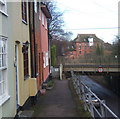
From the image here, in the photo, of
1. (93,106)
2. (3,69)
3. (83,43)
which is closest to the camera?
(3,69)

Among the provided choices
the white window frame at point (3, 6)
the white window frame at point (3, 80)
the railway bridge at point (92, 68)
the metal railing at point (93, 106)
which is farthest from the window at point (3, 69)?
the railway bridge at point (92, 68)

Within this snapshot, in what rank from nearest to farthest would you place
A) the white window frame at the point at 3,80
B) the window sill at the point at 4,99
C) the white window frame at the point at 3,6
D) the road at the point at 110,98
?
the window sill at the point at 4,99 < the white window frame at the point at 3,80 < the white window frame at the point at 3,6 < the road at the point at 110,98

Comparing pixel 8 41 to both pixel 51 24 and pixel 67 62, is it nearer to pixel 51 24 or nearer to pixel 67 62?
pixel 67 62

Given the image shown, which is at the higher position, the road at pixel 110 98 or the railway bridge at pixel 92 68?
the railway bridge at pixel 92 68

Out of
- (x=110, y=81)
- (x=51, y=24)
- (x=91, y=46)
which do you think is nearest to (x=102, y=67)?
(x=110, y=81)

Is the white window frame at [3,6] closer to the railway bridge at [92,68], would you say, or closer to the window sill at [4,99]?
the window sill at [4,99]

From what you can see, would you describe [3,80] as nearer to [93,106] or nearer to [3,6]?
[3,6]

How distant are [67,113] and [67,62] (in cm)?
2835

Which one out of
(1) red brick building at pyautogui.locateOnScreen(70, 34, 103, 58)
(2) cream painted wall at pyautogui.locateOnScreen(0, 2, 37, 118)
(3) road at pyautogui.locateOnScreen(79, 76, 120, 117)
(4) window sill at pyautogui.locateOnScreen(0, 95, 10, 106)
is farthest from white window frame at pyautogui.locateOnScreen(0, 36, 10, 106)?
(1) red brick building at pyautogui.locateOnScreen(70, 34, 103, 58)

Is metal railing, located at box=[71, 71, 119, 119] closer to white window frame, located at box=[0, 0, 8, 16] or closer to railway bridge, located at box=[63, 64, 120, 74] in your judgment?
white window frame, located at box=[0, 0, 8, 16]

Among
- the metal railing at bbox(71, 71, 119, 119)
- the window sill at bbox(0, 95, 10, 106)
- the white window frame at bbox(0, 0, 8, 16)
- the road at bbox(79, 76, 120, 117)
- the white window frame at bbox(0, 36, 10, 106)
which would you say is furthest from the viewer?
the road at bbox(79, 76, 120, 117)

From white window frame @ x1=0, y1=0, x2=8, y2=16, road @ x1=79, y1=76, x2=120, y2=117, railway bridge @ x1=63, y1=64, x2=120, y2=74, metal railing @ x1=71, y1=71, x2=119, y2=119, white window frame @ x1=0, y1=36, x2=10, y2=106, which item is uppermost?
white window frame @ x1=0, y1=0, x2=8, y2=16

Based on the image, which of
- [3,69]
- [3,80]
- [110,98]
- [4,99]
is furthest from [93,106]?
[110,98]

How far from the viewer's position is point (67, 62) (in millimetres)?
37094
